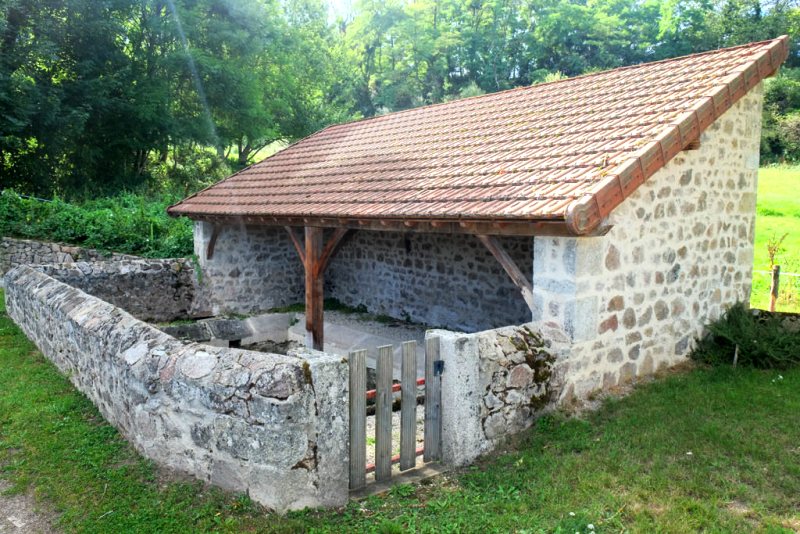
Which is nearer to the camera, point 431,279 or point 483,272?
point 483,272

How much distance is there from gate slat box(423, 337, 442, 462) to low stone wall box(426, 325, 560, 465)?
38 millimetres

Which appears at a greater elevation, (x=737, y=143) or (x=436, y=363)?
(x=737, y=143)

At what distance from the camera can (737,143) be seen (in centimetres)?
638

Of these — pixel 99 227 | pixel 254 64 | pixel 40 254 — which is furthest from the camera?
pixel 254 64

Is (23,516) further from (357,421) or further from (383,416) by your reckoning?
(383,416)

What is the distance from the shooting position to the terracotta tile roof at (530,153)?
484 centimetres

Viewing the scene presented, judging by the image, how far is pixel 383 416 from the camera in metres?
4.01

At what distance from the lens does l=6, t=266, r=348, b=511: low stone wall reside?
138 inches

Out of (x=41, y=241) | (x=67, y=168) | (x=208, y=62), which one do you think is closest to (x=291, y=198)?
(x=41, y=241)

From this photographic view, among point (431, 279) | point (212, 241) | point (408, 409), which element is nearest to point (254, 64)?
point (212, 241)

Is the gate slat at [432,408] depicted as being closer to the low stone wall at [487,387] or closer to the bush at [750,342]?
the low stone wall at [487,387]

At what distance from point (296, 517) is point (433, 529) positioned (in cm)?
84

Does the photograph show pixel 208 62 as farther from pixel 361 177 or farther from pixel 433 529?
pixel 433 529

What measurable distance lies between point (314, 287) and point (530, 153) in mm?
3704
